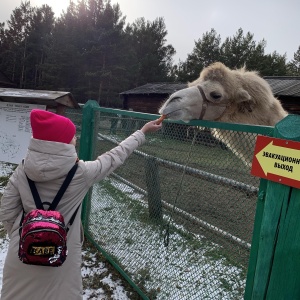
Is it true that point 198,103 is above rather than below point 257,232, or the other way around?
above

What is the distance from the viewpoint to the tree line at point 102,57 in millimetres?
37875

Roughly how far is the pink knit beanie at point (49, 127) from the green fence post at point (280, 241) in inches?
Answer: 50.2

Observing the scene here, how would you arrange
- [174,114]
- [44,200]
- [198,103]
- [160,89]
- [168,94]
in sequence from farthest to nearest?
1. [160,89]
2. [168,94]
3. [198,103]
4. [174,114]
5. [44,200]

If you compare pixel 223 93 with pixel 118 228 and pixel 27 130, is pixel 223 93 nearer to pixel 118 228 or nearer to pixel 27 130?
pixel 118 228

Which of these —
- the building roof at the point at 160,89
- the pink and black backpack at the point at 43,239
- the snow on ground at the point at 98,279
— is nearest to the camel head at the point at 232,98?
the pink and black backpack at the point at 43,239

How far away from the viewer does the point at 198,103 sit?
3.18 metres

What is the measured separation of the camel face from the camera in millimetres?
2871

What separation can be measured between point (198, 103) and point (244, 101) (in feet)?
1.87

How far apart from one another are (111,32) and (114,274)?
37.0 meters

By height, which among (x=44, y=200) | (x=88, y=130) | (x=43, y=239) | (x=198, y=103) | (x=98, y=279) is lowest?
(x=98, y=279)

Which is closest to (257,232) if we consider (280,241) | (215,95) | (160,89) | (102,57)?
(280,241)

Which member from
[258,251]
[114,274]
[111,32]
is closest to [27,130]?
[114,274]

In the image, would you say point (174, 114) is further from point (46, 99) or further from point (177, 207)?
point (46, 99)

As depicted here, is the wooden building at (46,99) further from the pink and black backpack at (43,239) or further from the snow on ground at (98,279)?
the pink and black backpack at (43,239)
